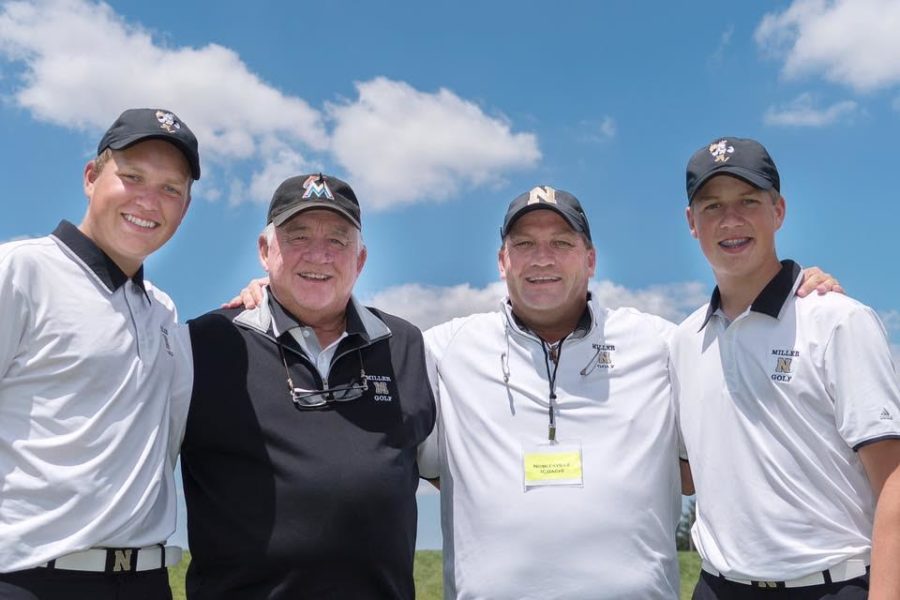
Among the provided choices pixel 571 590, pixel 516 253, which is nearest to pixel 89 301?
pixel 516 253

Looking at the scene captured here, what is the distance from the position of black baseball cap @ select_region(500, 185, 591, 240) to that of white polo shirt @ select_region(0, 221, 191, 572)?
194 centimetres

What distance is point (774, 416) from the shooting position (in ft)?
12.1

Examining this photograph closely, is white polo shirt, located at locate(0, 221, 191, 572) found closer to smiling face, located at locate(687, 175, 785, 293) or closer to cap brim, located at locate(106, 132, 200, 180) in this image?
cap brim, located at locate(106, 132, 200, 180)

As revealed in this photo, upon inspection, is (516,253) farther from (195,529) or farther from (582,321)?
(195,529)

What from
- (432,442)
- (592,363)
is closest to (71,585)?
(432,442)

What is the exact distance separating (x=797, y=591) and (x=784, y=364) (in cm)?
93

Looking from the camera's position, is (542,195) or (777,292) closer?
(777,292)

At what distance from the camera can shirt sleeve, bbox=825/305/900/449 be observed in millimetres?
3387

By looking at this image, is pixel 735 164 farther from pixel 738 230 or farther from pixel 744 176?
pixel 738 230

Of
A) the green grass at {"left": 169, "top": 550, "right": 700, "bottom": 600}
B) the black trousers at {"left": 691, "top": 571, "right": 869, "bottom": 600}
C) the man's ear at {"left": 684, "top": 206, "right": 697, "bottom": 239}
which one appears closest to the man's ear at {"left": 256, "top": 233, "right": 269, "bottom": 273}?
the man's ear at {"left": 684, "top": 206, "right": 697, "bottom": 239}

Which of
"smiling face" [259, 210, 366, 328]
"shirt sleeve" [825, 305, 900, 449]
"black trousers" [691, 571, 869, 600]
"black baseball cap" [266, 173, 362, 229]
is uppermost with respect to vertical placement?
"black baseball cap" [266, 173, 362, 229]

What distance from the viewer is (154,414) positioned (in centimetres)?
356

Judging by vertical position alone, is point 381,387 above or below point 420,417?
above

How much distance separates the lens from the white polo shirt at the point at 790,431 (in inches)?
136
